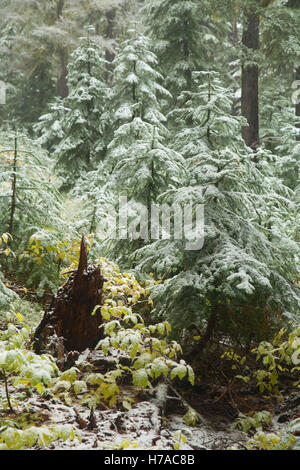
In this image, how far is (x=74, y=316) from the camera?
4070 millimetres

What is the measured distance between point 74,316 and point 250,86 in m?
8.58

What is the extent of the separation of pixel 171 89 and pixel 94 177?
4175 millimetres

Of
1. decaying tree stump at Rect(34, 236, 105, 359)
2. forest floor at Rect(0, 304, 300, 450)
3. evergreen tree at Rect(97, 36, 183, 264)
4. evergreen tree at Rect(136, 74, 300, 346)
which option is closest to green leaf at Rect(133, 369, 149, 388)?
forest floor at Rect(0, 304, 300, 450)

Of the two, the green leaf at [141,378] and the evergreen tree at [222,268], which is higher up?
the evergreen tree at [222,268]

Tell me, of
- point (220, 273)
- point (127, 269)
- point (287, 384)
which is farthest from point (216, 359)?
point (127, 269)

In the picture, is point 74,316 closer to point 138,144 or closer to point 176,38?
point 138,144

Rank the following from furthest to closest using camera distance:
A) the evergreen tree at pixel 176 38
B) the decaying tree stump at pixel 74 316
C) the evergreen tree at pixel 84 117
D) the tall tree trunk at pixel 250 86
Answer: the evergreen tree at pixel 84 117 → the evergreen tree at pixel 176 38 → the tall tree trunk at pixel 250 86 → the decaying tree stump at pixel 74 316

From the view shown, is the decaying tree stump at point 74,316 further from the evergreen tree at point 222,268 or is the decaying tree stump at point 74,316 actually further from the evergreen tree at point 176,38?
the evergreen tree at point 176,38

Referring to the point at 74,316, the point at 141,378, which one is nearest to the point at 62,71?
the point at 74,316

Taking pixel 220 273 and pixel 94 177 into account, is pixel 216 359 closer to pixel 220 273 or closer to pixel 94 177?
pixel 220 273

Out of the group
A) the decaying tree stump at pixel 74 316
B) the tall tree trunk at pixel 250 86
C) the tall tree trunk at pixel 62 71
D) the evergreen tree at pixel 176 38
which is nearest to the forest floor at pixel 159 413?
the decaying tree stump at pixel 74 316

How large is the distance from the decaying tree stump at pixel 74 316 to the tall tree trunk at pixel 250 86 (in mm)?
7261

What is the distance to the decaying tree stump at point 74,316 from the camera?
404 centimetres

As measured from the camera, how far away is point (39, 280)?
5691mm
